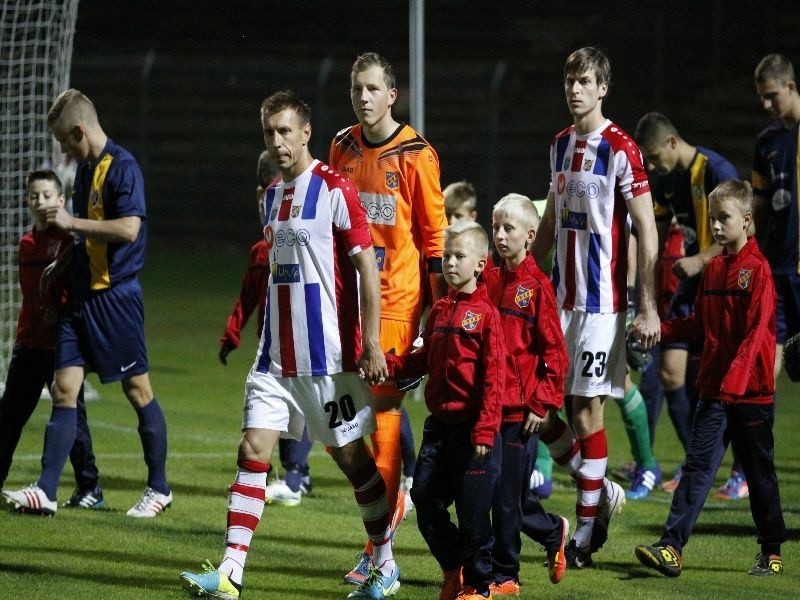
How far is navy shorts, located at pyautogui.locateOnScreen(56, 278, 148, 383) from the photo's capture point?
732 centimetres

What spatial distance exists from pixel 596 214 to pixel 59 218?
99.4 inches

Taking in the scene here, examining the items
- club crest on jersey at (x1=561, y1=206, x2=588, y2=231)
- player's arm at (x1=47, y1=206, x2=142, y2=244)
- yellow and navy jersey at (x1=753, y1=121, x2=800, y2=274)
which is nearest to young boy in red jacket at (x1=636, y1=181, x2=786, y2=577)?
club crest on jersey at (x1=561, y1=206, x2=588, y2=231)

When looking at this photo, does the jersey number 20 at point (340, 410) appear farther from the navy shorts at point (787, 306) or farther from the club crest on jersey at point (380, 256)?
the navy shorts at point (787, 306)

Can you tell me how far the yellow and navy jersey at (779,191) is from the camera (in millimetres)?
7895

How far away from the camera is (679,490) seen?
6320 millimetres

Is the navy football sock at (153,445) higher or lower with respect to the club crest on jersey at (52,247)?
lower

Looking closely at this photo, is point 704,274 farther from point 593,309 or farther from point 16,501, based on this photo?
point 16,501

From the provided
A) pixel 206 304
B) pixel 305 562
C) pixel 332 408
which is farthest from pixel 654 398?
pixel 206 304

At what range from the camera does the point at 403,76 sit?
94.8 ft

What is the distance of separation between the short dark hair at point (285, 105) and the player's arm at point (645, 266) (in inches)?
60.4

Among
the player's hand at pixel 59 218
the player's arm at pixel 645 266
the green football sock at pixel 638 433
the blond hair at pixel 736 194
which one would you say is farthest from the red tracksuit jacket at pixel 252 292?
the blond hair at pixel 736 194

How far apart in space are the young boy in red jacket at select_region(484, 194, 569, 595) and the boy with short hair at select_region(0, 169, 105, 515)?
2.76 m

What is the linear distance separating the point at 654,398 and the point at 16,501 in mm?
4259

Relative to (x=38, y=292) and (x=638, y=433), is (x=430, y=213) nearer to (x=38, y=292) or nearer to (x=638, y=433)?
(x=38, y=292)
